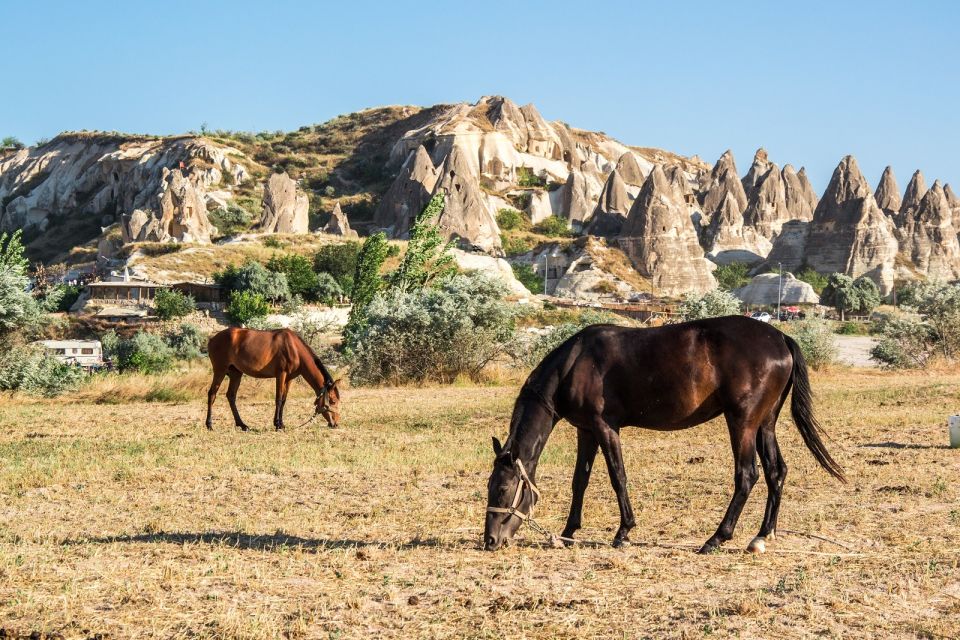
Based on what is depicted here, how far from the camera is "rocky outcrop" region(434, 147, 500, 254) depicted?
10038cm

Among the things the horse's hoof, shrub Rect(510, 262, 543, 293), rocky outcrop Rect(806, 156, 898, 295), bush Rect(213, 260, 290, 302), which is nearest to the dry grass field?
the horse's hoof

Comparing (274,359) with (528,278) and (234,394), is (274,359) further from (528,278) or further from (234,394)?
(528,278)

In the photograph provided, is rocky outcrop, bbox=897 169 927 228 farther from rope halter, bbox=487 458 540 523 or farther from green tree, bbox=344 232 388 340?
rope halter, bbox=487 458 540 523

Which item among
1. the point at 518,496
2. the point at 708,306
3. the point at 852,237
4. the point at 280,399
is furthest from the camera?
the point at 852,237

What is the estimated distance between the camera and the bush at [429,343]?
25078 mm

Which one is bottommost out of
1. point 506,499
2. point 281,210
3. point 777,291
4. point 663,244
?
point 506,499

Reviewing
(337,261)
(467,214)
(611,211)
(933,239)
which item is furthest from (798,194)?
(337,261)

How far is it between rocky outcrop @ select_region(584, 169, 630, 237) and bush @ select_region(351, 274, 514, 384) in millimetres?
82877

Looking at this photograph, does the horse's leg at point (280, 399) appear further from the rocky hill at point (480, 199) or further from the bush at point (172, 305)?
the rocky hill at point (480, 199)

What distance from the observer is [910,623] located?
527 centimetres

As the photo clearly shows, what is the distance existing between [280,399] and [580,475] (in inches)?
338

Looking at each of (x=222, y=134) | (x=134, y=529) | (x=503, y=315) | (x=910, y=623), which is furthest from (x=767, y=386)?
(x=222, y=134)

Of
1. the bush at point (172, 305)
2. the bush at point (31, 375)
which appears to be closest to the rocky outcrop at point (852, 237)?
the bush at point (172, 305)

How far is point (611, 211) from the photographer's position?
116 meters
